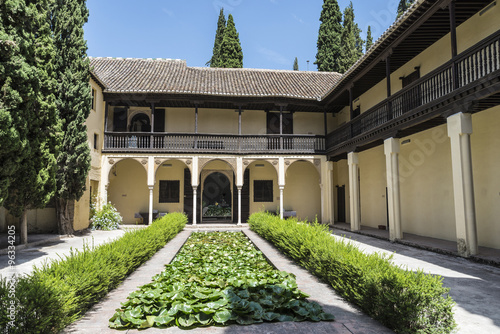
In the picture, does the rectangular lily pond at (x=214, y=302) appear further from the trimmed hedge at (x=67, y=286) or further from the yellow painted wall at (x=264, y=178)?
the yellow painted wall at (x=264, y=178)

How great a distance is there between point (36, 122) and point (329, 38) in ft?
90.7

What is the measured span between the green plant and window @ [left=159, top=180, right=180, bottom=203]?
3081mm

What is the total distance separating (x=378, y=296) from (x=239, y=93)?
1420 centimetres

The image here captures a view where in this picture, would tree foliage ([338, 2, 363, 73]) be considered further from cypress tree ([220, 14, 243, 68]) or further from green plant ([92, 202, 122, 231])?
green plant ([92, 202, 122, 231])

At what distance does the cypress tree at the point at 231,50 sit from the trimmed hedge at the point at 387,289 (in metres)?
28.3

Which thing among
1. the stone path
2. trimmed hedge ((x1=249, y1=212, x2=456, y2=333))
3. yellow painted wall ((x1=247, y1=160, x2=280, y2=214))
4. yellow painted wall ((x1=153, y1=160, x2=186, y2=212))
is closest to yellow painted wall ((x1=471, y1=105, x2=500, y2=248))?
trimmed hedge ((x1=249, y1=212, x2=456, y2=333))

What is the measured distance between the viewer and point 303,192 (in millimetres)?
19109

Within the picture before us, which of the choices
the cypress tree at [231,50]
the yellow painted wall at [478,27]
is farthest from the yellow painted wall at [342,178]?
the cypress tree at [231,50]

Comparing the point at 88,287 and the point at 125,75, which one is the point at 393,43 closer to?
the point at 88,287

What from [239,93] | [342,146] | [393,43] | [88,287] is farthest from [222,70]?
[88,287]

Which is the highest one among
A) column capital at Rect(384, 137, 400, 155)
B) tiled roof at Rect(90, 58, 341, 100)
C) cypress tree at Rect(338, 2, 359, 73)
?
cypress tree at Rect(338, 2, 359, 73)

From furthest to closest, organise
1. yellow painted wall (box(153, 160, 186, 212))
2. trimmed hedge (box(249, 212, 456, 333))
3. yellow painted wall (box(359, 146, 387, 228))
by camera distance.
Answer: yellow painted wall (box(153, 160, 186, 212)) < yellow painted wall (box(359, 146, 387, 228)) < trimmed hedge (box(249, 212, 456, 333))

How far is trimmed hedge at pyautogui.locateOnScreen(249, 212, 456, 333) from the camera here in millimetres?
3439

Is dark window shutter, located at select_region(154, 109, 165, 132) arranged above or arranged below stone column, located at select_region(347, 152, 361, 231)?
above
